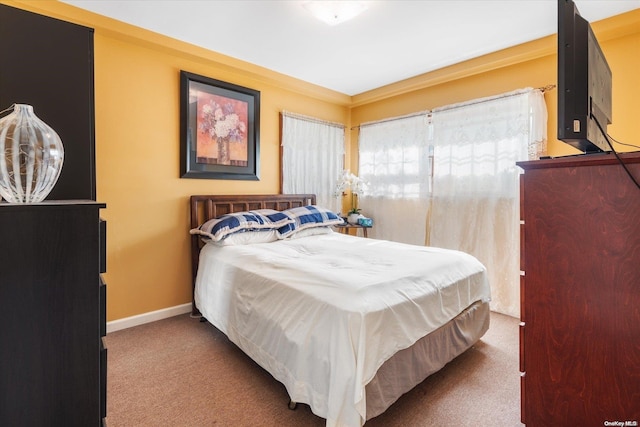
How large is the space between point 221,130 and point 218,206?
2.70 feet

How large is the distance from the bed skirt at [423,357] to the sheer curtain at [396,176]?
64.2 inches

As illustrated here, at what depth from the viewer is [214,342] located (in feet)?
8.38

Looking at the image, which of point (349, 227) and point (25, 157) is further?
point (349, 227)

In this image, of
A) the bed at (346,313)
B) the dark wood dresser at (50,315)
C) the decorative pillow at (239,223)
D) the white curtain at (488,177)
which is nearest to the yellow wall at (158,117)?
the white curtain at (488,177)

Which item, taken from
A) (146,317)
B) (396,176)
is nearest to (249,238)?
(146,317)

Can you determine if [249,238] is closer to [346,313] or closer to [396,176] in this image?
[346,313]

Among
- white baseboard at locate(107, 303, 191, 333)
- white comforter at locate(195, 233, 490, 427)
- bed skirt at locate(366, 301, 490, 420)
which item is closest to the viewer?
white comforter at locate(195, 233, 490, 427)

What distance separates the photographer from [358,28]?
8.72 ft

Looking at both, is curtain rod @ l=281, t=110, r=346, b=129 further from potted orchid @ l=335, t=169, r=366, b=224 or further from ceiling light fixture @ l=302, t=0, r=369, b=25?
ceiling light fixture @ l=302, t=0, r=369, b=25

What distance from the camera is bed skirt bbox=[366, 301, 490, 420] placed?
156 centimetres

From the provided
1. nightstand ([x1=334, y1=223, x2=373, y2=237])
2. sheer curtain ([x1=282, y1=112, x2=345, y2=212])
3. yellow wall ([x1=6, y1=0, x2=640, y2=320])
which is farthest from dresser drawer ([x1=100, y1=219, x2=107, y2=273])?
nightstand ([x1=334, y1=223, x2=373, y2=237])

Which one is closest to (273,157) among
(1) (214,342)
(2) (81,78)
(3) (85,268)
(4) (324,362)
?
(1) (214,342)

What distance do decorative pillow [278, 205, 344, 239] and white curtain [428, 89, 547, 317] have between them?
1.27m

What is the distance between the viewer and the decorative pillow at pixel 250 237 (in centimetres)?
283
